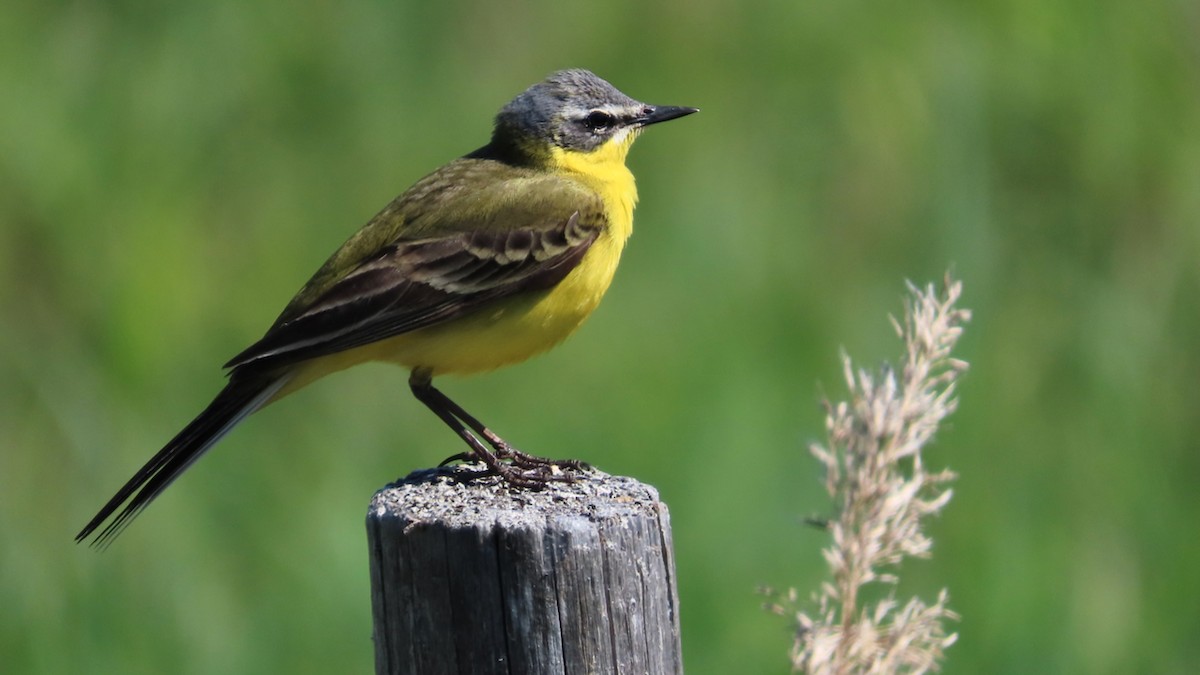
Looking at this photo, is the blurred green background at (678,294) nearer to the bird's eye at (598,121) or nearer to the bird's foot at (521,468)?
the bird's foot at (521,468)

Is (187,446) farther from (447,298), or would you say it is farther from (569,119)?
(569,119)

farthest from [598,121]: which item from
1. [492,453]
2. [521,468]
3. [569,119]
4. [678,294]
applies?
[678,294]

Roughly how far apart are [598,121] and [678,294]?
9.09ft

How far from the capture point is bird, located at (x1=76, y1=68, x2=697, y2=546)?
5539mm

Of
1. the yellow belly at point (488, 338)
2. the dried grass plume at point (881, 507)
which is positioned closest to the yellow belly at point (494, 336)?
the yellow belly at point (488, 338)

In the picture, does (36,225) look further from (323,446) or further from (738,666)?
(738,666)

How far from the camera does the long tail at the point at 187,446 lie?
5.17m

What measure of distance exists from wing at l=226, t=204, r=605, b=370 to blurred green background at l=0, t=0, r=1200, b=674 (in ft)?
5.30

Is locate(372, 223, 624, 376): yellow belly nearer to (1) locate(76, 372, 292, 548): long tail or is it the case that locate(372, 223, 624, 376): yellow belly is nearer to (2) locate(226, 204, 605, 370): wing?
(2) locate(226, 204, 605, 370): wing

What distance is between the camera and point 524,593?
393 centimetres

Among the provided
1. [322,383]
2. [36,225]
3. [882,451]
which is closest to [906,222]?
[322,383]

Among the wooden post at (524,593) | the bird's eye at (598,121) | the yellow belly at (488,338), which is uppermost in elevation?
the bird's eye at (598,121)

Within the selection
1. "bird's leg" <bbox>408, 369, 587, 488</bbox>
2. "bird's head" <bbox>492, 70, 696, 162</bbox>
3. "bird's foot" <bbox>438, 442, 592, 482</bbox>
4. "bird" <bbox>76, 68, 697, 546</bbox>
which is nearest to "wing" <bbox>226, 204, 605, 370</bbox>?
"bird" <bbox>76, 68, 697, 546</bbox>

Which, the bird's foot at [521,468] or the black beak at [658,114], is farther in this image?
the black beak at [658,114]
